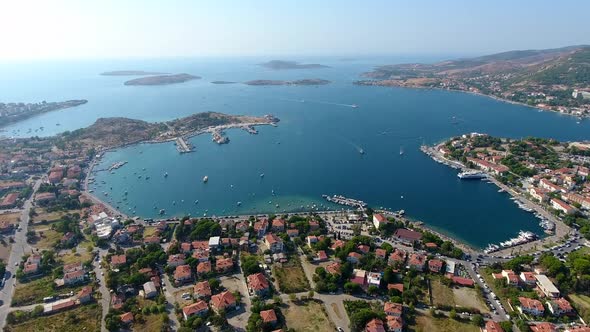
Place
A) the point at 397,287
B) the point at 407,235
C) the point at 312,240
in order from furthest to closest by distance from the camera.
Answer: the point at 407,235 → the point at 312,240 → the point at 397,287

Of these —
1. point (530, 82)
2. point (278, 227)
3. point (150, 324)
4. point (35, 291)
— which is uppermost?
point (530, 82)

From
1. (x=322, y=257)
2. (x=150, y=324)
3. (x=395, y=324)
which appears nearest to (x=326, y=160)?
(x=322, y=257)

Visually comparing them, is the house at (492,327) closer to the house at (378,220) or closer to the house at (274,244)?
the house at (378,220)

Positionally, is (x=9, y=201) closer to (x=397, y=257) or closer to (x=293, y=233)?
(x=293, y=233)

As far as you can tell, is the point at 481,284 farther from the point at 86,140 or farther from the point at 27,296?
the point at 86,140

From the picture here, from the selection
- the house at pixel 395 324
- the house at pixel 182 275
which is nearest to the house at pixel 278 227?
the house at pixel 182 275

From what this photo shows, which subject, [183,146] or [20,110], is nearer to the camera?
[183,146]

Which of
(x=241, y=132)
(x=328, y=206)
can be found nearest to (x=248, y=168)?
(x=328, y=206)
